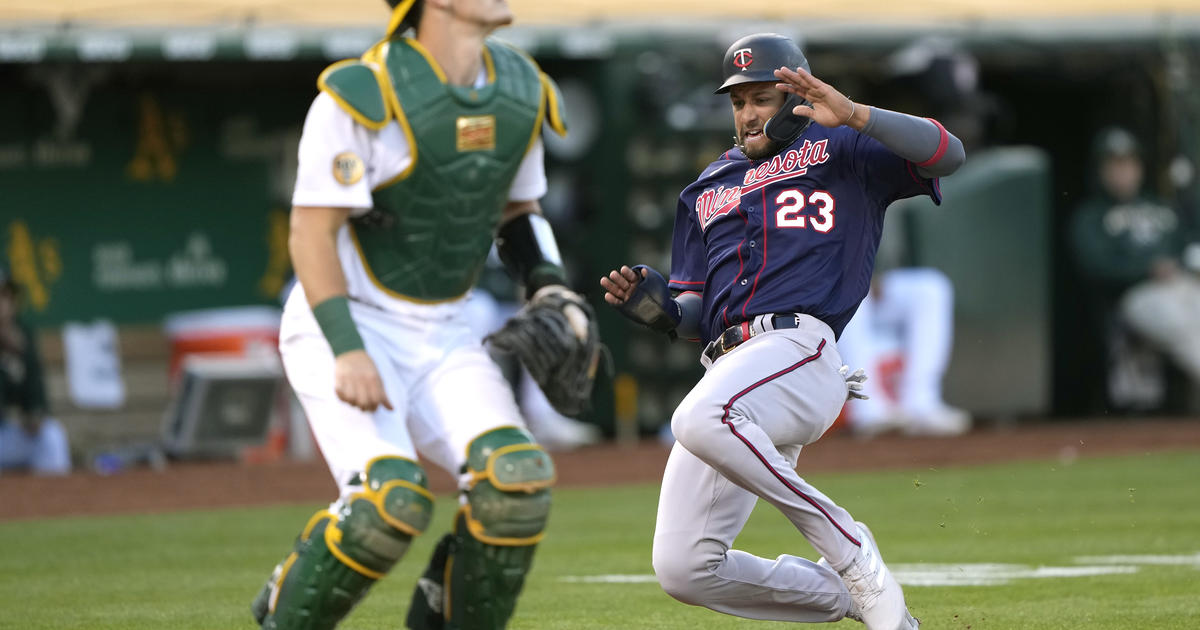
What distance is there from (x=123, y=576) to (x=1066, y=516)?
15.8 feet

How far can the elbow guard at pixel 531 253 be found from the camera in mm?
5270

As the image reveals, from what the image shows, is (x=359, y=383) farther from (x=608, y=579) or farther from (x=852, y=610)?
(x=608, y=579)

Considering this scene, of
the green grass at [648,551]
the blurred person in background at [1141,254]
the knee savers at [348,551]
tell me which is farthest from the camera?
the blurred person in background at [1141,254]

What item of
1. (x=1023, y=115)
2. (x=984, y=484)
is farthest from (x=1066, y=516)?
(x=1023, y=115)

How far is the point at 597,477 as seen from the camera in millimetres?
12641

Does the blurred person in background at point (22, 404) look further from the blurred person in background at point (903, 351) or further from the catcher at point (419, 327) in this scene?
the catcher at point (419, 327)

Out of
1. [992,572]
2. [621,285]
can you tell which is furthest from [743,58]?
[992,572]

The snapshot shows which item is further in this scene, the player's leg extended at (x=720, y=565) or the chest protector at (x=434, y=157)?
the player's leg extended at (x=720, y=565)

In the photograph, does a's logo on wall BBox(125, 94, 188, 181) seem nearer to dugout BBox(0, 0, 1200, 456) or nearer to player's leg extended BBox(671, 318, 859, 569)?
dugout BBox(0, 0, 1200, 456)

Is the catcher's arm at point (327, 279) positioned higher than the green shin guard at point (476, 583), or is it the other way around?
the catcher's arm at point (327, 279)

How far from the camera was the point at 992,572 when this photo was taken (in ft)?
24.4

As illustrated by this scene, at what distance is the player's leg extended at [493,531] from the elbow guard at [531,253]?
2.19 ft

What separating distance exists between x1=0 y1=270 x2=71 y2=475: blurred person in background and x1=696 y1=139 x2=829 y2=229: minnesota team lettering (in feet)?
28.7

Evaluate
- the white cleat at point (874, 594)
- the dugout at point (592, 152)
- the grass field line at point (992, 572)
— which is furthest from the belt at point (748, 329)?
the dugout at point (592, 152)
